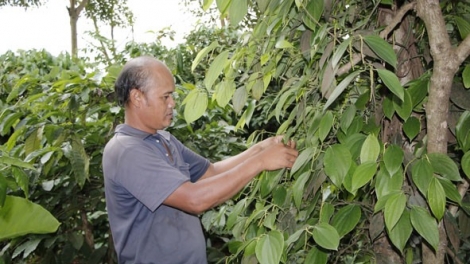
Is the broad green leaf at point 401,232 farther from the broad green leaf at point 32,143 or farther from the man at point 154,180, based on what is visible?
the broad green leaf at point 32,143

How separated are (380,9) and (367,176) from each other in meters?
0.43

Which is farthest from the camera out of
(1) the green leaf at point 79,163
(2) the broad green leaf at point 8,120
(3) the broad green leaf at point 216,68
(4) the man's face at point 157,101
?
(2) the broad green leaf at point 8,120

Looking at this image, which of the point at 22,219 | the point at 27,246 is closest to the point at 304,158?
the point at 22,219

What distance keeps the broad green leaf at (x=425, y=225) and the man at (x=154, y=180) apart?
0.44 m

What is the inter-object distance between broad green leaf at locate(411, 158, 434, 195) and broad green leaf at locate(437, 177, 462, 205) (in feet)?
0.09

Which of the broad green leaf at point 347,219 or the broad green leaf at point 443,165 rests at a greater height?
the broad green leaf at point 443,165

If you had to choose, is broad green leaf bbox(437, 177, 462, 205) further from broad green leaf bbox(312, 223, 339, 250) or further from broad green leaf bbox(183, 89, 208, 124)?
broad green leaf bbox(183, 89, 208, 124)


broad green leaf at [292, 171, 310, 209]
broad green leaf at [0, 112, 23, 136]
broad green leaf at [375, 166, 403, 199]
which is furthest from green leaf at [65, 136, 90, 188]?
broad green leaf at [375, 166, 403, 199]

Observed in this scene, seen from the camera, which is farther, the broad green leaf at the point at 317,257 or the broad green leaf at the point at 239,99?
the broad green leaf at the point at 239,99

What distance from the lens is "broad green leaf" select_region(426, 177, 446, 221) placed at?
857 mm

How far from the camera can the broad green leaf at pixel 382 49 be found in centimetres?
87

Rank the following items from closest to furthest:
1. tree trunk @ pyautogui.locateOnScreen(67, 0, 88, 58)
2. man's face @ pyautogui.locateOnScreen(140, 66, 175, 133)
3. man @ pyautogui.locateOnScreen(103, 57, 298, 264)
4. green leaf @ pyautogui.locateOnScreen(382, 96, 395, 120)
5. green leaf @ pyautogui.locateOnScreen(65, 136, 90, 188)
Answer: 1. green leaf @ pyautogui.locateOnScreen(382, 96, 395, 120)
2. man @ pyautogui.locateOnScreen(103, 57, 298, 264)
3. man's face @ pyautogui.locateOnScreen(140, 66, 175, 133)
4. green leaf @ pyautogui.locateOnScreen(65, 136, 90, 188)
5. tree trunk @ pyautogui.locateOnScreen(67, 0, 88, 58)

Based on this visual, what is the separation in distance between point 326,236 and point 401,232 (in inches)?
4.7

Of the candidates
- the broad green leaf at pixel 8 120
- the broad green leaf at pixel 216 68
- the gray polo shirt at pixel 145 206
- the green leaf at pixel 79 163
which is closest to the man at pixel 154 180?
the gray polo shirt at pixel 145 206
